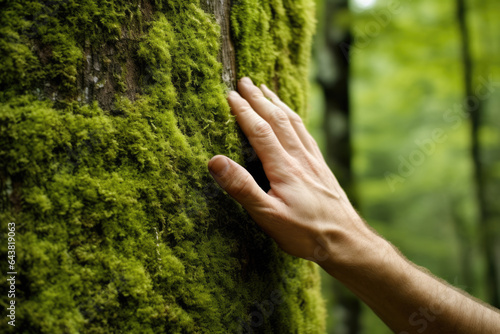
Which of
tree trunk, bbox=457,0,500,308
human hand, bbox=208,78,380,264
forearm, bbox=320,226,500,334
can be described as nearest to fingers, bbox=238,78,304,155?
human hand, bbox=208,78,380,264

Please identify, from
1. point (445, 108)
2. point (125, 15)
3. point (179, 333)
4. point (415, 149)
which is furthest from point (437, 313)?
point (415, 149)

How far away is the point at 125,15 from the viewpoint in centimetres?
142

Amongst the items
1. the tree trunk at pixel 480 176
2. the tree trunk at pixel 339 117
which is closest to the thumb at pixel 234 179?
the tree trunk at pixel 339 117

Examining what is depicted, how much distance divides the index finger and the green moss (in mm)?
68

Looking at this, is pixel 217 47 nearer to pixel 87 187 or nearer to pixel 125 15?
pixel 125 15

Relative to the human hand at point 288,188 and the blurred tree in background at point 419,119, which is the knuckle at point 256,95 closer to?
A: the human hand at point 288,188

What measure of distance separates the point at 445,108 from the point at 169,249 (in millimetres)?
13229

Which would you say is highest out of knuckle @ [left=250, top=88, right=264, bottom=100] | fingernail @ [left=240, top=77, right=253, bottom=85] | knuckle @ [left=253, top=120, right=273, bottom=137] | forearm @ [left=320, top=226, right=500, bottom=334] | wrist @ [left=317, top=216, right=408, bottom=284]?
fingernail @ [left=240, top=77, right=253, bottom=85]

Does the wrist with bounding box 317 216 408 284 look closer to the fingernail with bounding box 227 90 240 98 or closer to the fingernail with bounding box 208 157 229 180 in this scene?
the fingernail with bounding box 208 157 229 180

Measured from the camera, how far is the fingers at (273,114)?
183 centimetres

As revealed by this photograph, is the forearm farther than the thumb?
Yes

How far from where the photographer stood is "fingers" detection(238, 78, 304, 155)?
183 cm

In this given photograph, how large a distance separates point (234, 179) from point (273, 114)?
0.47 m

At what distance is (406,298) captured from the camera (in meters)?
1.76
